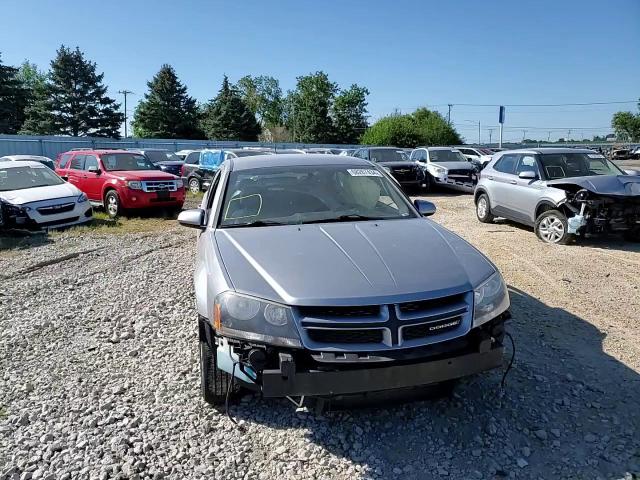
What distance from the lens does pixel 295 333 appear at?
2664 mm

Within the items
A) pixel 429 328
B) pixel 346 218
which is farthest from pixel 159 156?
pixel 429 328

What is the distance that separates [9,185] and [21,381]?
9.11m

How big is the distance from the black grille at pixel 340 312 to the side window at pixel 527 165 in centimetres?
804

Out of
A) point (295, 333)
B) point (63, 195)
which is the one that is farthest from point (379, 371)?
point (63, 195)

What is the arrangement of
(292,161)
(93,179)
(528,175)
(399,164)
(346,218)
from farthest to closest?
(399,164), (93,179), (528,175), (292,161), (346,218)

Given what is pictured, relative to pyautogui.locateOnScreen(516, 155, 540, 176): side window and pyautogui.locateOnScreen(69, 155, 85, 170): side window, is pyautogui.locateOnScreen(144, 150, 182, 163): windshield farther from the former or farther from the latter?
pyautogui.locateOnScreen(516, 155, 540, 176): side window

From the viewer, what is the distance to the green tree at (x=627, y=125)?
8538cm

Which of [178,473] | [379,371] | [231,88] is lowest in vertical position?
[178,473]

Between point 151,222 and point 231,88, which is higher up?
point 231,88

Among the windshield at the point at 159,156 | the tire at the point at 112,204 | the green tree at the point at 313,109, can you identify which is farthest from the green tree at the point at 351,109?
the tire at the point at 112,204

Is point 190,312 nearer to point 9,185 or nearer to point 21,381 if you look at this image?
point 21,381

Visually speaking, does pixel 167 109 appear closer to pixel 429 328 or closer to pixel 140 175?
pixel 140 175

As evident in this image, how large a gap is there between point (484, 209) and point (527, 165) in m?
1.68

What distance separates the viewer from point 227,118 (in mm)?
62906
